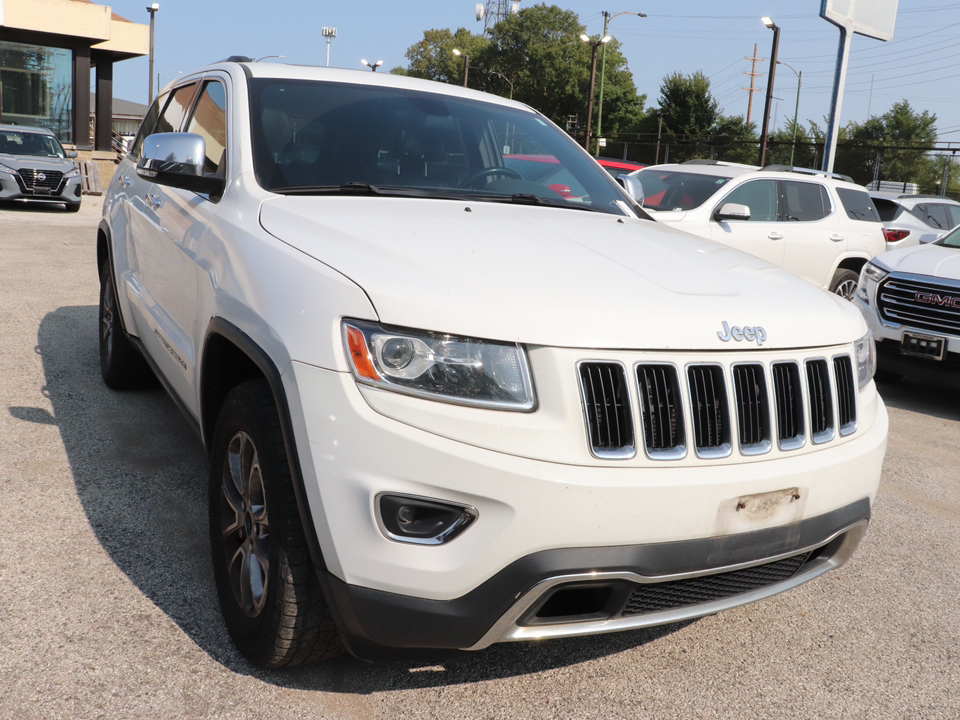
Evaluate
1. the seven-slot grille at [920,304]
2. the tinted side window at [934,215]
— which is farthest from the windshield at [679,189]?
the tinted side window at [934,215]

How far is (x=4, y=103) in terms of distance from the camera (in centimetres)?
2739

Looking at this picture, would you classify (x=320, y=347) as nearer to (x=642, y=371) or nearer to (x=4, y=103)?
(x=642, y=371)

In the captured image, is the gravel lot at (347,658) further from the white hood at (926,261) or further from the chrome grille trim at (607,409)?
the white hood at (926,261)

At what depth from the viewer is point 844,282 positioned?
10.1m

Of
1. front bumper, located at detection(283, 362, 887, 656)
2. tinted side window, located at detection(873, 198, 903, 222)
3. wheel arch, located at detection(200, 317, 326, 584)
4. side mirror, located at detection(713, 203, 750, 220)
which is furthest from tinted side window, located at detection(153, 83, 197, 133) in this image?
tinted side window, located at detection(873, 198, 903, 222)

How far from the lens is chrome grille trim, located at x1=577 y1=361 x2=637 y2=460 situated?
7.04ft

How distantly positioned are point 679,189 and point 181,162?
7200 millimetres

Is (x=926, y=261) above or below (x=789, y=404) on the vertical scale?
above

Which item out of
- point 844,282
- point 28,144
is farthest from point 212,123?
point 28,144

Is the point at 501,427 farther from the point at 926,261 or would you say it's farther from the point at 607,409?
the point at 926,261

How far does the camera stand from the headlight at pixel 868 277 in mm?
6965

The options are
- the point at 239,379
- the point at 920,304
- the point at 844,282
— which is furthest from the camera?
the point at 844,282

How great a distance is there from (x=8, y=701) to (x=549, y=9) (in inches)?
3843

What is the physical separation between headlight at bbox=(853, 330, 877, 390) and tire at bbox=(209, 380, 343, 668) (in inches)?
66.8
